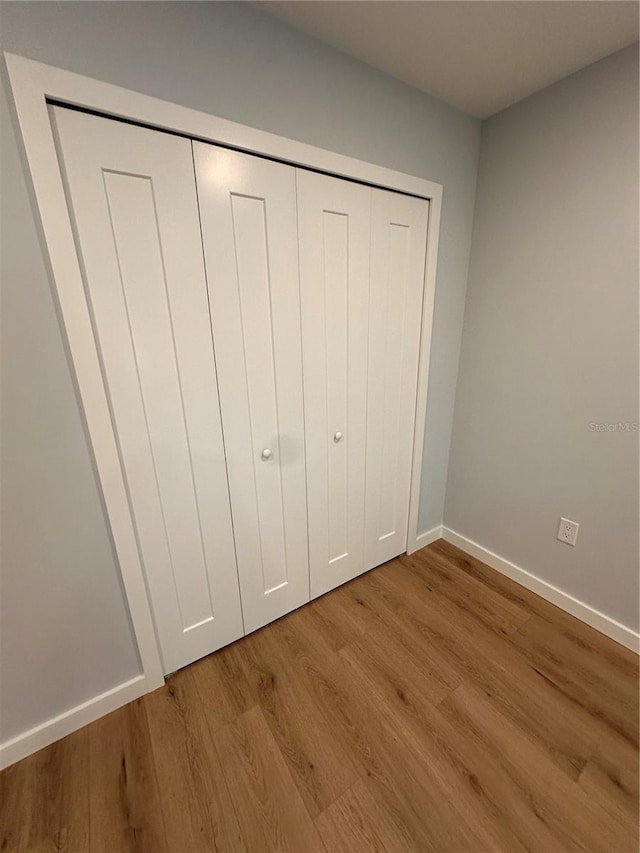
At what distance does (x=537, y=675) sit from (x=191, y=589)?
55.7 inches

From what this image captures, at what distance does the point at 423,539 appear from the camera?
2.07 meters

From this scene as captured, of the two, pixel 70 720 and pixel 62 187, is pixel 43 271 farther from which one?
pixel 70 720

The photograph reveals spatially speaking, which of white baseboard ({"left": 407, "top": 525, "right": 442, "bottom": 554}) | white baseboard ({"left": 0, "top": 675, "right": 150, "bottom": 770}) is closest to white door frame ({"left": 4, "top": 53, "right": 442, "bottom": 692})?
white baseboard ({"left": 0, "top": 675, "right": 150, "bottom": 770})

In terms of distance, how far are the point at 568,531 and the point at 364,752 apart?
126 centimetres

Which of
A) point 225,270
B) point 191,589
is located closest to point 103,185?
point 225,270

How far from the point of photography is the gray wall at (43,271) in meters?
0.81

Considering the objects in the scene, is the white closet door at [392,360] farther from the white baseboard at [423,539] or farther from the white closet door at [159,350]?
the white closet door at [159,350]

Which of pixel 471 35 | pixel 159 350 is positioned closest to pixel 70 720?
pixel 159 350

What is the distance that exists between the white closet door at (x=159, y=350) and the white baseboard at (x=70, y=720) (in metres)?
0.13

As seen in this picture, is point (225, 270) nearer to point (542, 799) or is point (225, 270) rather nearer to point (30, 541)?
point (30, 541)

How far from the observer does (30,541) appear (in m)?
0.97

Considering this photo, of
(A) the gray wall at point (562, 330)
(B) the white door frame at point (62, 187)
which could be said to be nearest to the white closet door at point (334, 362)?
(B) the white door frame at point (62, 187)

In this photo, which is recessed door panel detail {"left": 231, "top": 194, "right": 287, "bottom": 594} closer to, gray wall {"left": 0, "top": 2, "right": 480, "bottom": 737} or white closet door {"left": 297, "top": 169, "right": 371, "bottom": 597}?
white closet door {"left": 297, "top": 169, "right": 371, "bottom": 597}

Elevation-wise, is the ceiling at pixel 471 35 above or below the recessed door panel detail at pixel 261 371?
above
